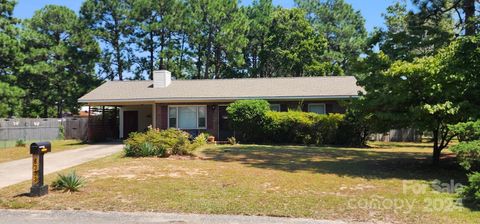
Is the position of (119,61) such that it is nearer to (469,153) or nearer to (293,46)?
(293,46)

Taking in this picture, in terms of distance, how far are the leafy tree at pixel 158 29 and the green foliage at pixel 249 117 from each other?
2101cm

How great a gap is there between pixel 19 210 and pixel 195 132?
18830 millimetres

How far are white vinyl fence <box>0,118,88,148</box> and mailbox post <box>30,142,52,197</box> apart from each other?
1602 centimetres

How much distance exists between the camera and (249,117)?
24016mm

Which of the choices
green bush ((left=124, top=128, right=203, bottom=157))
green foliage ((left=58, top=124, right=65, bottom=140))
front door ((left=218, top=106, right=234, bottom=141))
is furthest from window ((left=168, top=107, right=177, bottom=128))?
green bush ((left=124, top=128, right=203, bottom=157))

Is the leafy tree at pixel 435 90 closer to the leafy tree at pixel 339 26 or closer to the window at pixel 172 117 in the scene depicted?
the window at pixel 172 117

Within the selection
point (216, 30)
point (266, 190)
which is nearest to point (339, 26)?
point (216, 30)

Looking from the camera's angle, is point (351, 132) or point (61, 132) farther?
point (61, 132)

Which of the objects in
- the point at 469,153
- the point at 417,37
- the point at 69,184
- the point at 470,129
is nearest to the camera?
the point at 469,153

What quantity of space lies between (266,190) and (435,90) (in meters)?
5.53

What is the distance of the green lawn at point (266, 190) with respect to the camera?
8102 mm

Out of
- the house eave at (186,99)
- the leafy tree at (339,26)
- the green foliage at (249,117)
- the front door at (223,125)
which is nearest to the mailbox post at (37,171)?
the green foliage at (249,117)

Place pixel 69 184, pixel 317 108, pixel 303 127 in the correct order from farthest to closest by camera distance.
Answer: pixel 317 108 < pixel 303 127 < pixel 69 184

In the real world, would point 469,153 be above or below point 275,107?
below
